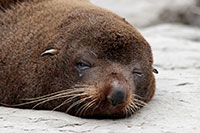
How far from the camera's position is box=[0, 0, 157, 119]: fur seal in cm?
473

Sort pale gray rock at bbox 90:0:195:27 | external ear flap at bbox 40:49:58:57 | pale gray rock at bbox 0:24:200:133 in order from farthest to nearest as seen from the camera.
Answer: pale gray rock at bbox 90:0:195:27, external ear flap at bbox 40:49:58:57, pale gray rock at bbox 0:24:200:133

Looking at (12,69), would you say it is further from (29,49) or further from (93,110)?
(93,110)

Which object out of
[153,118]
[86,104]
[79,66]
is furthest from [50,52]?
[153,118]

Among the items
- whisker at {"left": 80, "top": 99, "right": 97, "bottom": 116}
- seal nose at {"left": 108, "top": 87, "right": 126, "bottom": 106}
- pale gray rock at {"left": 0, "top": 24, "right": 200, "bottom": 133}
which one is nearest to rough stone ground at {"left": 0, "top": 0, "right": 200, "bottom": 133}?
pale gray rock at {"left": 0, "top": 24, "right": 200, "bottom": 133}

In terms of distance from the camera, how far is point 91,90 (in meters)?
4.64

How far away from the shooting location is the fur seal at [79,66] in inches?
186

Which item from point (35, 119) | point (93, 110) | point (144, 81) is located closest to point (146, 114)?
A: point (144, 81)

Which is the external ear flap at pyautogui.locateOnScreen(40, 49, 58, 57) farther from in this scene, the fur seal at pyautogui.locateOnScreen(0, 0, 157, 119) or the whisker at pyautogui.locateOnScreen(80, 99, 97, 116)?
the whisker at pyautogui.locateOnScreen(80, 99, 97, 116)

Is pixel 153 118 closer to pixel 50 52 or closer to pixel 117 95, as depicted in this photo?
pixel 117 95

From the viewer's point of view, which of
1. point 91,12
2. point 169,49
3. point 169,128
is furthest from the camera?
point 169,49

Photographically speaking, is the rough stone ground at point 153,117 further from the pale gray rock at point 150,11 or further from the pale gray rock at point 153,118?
the pale gray rock at point 150,11

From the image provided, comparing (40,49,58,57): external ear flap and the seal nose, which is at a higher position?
(40,49,58,57): external ear flap

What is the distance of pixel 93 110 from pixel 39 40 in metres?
1.23

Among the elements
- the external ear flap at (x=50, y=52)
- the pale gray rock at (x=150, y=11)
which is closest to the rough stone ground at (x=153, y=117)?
the external ear flap at (x=50, y=52)
